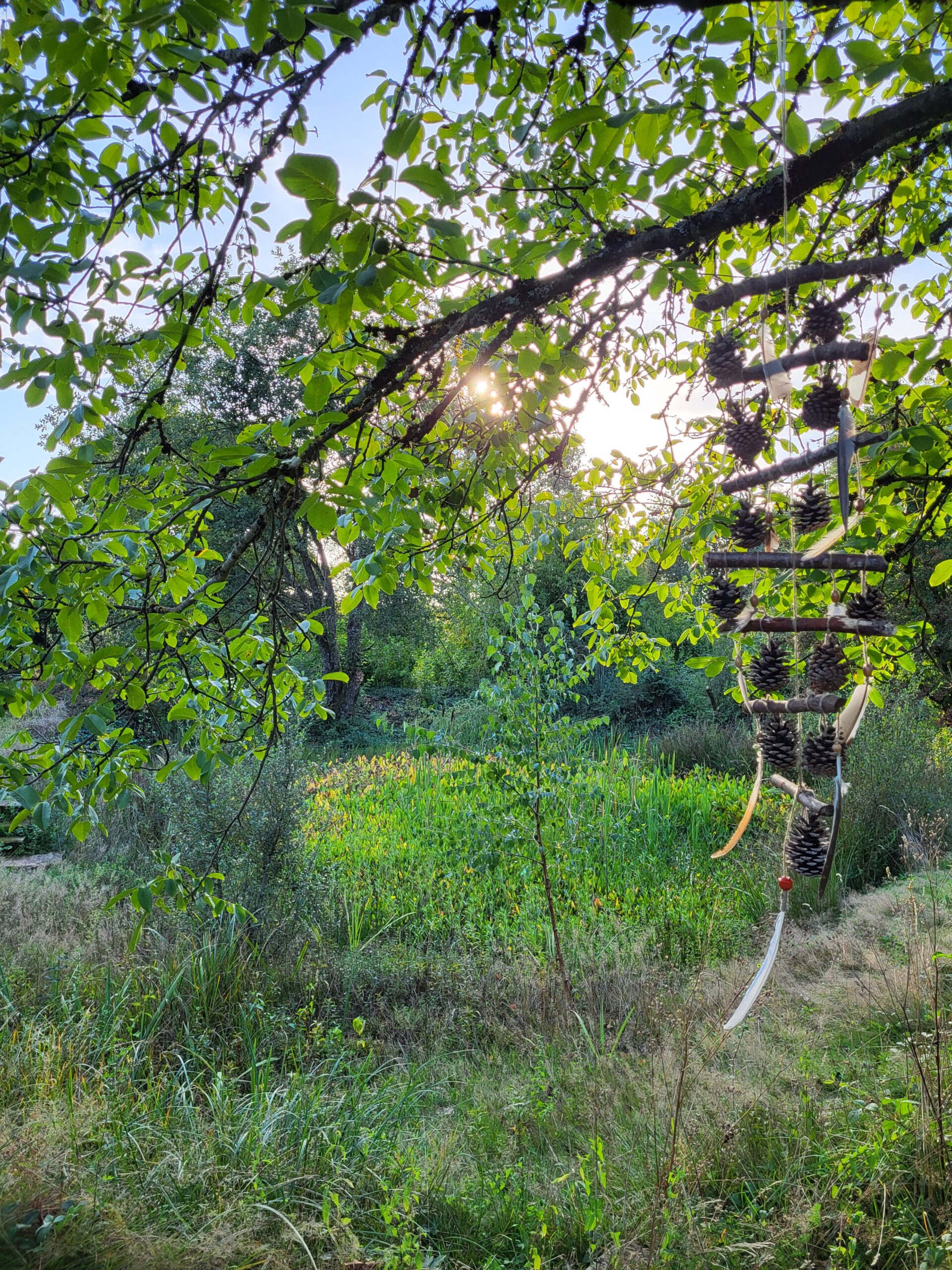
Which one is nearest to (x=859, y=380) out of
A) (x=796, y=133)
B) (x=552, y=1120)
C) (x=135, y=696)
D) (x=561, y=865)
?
(x=796, y=133)

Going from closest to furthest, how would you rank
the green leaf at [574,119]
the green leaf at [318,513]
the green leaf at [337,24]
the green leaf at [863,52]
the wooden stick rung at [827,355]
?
1. the green leaf at [337,24]
2. the green leaf at [574,119]
3. the green leaf at [863,52]
4. the green leaf at [318,513]
5. the wooden stick rung at [827,355]

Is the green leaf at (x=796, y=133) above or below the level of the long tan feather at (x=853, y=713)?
above

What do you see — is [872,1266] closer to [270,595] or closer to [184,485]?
[270,595]

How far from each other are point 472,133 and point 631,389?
158 centimetres

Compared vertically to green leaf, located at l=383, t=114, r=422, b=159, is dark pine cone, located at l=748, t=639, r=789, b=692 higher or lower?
lower

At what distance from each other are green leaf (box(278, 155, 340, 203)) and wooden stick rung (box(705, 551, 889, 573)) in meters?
1.02

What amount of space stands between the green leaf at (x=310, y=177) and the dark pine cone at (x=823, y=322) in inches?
44.3

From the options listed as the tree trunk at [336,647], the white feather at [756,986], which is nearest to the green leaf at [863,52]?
the white feather at [756,986]

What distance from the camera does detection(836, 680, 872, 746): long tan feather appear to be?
1.47 metres

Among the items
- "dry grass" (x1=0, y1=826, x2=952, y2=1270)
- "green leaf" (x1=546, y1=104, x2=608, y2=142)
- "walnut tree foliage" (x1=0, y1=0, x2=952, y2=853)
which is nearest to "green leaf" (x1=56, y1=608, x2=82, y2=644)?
"walnut tree foliage" (x1=0, y1=0, x2=952, y2=853)

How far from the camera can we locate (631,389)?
13.1 ft

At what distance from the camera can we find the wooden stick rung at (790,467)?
142cm

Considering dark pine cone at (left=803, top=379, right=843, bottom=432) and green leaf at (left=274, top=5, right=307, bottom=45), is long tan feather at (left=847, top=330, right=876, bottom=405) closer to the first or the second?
dark pine cone at (left=803, top=379, right=843, bottom=432)

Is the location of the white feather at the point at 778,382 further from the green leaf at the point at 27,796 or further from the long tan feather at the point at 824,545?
the green leaf at the point at 27,796
